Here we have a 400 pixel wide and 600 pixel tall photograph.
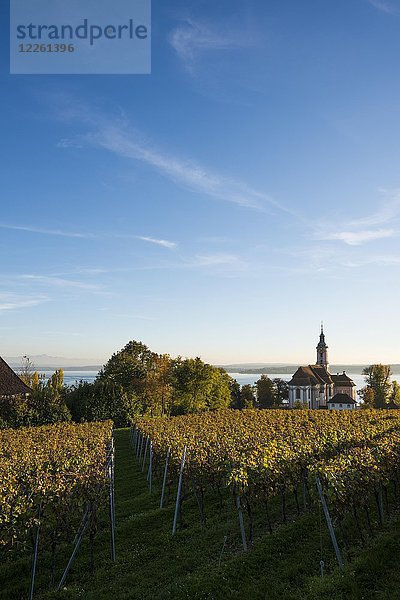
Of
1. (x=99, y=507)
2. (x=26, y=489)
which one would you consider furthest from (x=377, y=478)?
(x=26, y=489)

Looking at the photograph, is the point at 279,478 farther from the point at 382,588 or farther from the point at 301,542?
the point at 382,588

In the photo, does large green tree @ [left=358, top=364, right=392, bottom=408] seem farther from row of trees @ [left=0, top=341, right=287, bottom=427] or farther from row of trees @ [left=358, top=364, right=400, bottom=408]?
row of trees @ [left=0, top=341, right=287, bottom=427]

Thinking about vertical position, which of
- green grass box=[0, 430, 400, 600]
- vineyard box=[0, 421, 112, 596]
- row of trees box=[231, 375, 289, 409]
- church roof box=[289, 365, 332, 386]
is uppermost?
vineyard box=[0, 421, 112, 596]

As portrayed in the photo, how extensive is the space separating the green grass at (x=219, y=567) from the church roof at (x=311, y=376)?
75041 mm

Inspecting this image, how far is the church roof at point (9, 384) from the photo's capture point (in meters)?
41.2

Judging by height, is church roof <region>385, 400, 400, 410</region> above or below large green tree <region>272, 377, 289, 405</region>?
below

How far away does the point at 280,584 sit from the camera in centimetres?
824

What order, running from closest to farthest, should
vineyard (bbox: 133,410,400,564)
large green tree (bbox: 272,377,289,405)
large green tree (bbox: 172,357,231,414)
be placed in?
1. vineyard (bbox: 133,410,400,564)
2. large green tree (bbox: 172,357,231,414)
3. large green tree (bbox: 272,377,289,405)

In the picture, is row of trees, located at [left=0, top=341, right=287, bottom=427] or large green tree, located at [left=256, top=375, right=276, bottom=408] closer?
row of trees, located at [left=0, top=341, right=287, bottom=427]

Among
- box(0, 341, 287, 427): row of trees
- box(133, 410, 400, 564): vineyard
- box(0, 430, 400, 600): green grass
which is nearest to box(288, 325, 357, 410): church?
box(0, 341, 287, 427): row of trees

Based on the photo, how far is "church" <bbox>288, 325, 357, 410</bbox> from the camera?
8188 cm

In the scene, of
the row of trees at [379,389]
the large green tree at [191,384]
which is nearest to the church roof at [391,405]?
the row of trees at [379,389]

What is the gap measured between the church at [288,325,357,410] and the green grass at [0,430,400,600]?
70.4 metres

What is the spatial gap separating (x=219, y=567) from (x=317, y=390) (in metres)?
81.7
